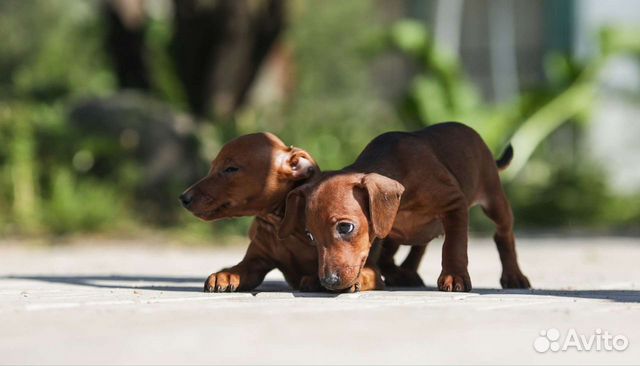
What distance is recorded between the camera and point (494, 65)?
64.3ft

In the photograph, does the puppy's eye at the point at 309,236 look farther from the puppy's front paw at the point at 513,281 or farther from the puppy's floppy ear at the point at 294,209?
the puppy's front paw at the point at 513,281

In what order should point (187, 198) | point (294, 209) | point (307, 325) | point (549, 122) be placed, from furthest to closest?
point (549, 122), point (187, 198), point (294, 209), point (307, 325)

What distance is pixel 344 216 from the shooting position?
18.3 feet

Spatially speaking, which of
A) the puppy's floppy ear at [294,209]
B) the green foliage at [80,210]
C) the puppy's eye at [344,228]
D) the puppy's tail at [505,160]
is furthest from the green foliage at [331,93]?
the puppy's eye at [344,228]

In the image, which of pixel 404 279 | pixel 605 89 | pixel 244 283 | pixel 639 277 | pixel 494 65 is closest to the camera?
pixel 244 283

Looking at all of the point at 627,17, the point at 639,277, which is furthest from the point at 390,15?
the point at 639,277

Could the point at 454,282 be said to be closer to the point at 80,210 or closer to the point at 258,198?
the point at 258,198

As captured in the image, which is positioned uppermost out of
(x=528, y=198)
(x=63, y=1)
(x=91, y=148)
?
(x=63, y=1)

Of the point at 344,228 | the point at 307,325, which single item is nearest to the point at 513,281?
the point at 344,228

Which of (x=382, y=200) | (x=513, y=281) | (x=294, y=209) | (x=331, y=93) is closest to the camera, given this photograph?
(x=382, y=200)

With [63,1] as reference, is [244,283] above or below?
below

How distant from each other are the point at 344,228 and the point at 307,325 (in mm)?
973

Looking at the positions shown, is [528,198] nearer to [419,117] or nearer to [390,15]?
[419,117]

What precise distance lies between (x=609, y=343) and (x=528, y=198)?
1192 cm
